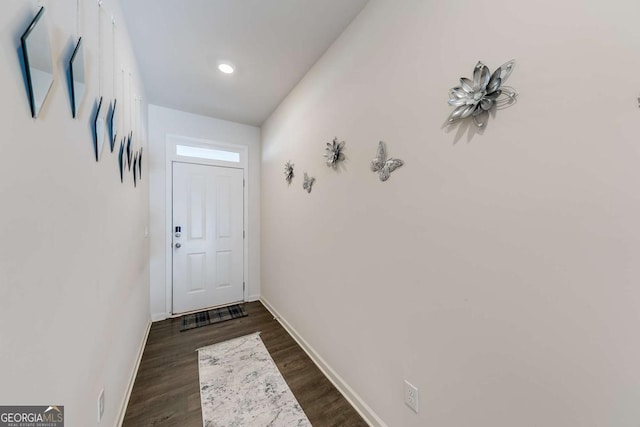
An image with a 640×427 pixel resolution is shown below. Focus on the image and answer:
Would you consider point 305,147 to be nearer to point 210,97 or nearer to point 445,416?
point 210,97

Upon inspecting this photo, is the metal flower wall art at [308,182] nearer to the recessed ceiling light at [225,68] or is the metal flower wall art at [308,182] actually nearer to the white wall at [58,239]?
the recessed ceiling light at [225,68]

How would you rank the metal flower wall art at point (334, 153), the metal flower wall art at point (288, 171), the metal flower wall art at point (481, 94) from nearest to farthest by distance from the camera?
the metal flower wall art at point (481, 94)
the metal flower wall art at point (334, 153)
the metal flower wall art at point (288, 171)

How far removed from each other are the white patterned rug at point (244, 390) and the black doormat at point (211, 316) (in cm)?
56

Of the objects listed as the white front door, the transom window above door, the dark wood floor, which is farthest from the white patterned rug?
the transom window above door

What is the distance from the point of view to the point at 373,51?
4.59 ft

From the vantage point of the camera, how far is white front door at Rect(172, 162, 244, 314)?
2873 mm

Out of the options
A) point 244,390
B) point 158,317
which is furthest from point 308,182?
point 158,317

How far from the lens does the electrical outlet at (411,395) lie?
115 centimetres

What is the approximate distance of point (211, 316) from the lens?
2811mm

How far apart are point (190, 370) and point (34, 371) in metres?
1.53

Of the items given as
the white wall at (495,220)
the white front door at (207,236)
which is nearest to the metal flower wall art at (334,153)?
the white wall at (495,220)

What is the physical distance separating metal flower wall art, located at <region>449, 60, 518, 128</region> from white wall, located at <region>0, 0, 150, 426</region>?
138 cm

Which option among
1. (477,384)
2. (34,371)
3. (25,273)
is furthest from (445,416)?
(25,273)

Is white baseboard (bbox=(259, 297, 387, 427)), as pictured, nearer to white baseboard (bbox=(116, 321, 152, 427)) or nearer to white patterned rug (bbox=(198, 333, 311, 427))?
white patterned rug (bbox=(198, 333, 311, 427))
